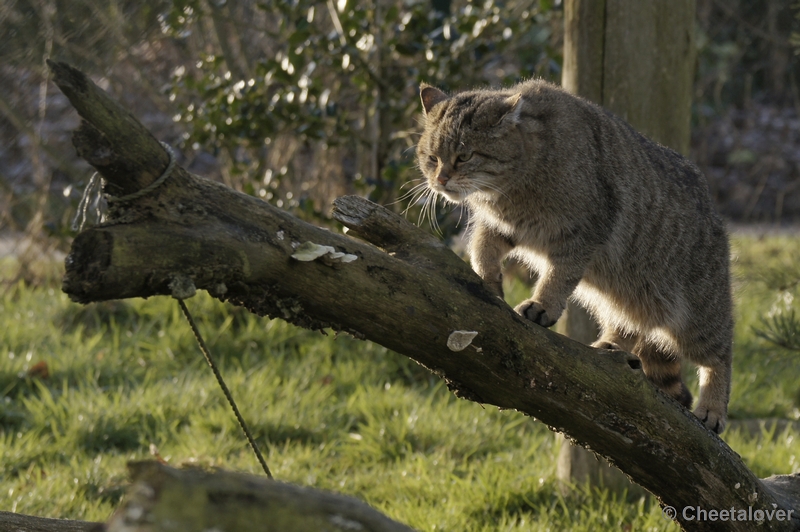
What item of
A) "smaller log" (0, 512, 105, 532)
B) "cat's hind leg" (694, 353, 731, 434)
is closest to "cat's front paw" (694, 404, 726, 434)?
"cat's hind leg" (694, 353, 731, 434)

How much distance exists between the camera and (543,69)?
4.90 metres

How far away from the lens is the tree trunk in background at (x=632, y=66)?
131 inches

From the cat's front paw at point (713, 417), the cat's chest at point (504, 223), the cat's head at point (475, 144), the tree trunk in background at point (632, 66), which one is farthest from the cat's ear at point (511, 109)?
the cat's front paw at point (713, 417)

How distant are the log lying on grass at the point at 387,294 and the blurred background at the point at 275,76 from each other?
3.27ft

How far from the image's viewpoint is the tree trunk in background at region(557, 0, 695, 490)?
3338 mm

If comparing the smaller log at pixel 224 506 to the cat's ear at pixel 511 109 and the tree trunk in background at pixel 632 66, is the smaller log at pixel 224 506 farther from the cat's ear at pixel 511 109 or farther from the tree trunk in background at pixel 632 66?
the tree trunk in background at pixel 632 66

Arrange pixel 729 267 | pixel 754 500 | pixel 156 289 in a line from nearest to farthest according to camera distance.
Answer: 1. pixel 156 289
2. pixel 754 500
3. pixel 729 267

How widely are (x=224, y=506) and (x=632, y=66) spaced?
277 centimetres

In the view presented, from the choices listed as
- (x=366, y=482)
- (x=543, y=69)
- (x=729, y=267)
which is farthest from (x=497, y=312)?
(x=543, y=69)

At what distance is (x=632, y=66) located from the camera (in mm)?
3373

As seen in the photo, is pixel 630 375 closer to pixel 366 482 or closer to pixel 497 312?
pixel 497 312

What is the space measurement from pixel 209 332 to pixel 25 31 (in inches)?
80.3

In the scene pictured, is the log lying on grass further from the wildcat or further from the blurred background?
the blurred background

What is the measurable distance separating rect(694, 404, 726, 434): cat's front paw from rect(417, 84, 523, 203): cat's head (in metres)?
1.19
